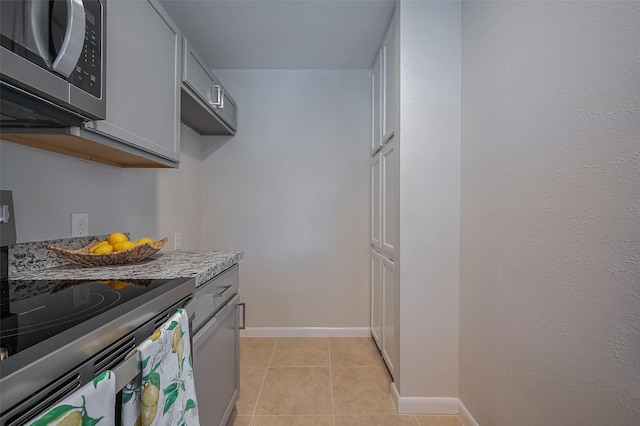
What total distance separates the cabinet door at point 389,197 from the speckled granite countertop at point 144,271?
3.36 feet

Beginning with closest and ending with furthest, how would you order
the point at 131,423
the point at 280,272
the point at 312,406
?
the point at 131,423 → the point at 312,406 → the point at 280,272

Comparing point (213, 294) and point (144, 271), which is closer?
point (144, 271)

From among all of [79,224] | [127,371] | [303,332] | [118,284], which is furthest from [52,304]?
[303,332]

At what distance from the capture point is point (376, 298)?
2295 mm

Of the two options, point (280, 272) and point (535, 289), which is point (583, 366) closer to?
point (535, 289)

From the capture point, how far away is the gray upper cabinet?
5.39ft

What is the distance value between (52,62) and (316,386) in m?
2.04

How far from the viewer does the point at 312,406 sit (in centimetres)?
168

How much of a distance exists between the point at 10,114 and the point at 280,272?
207 cm

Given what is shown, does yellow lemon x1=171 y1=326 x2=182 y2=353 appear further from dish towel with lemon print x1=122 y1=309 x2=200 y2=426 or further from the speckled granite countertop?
the speckled granite countertop

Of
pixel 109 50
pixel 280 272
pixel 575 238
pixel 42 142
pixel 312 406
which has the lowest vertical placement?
pixel 312 406

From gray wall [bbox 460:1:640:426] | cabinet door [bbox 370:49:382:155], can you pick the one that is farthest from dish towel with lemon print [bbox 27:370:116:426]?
cabinet door [bbox 370:49:382:155]

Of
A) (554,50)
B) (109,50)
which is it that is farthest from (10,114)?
(554,50)

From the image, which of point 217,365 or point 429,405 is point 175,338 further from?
point 429,405
